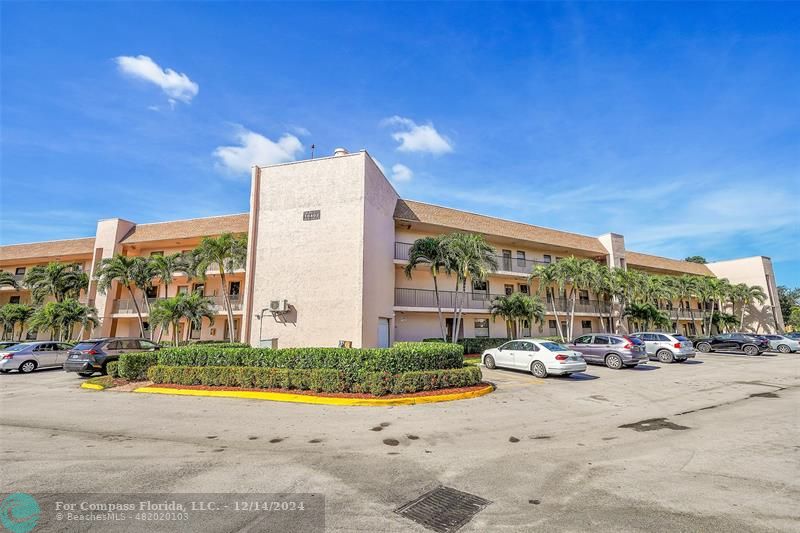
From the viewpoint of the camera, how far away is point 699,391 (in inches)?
460

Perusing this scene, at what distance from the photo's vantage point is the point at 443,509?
4012 mm

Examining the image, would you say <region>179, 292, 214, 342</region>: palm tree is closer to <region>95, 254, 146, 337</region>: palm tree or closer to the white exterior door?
<region>95, 254, 146, 337</region>: palm tree

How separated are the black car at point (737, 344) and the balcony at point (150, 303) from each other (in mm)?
33357

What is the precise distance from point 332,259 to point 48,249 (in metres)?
27.8

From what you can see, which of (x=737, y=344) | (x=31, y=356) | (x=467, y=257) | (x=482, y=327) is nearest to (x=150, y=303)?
(x=31, y=356)

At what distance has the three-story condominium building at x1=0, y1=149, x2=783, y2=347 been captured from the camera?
17.3 meters

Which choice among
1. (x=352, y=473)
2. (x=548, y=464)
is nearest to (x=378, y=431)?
(x=352, y=473)

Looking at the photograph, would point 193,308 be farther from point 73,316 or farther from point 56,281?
point 56,281

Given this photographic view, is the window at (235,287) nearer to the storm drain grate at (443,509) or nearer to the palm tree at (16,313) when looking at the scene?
the palm tree at (16,313)

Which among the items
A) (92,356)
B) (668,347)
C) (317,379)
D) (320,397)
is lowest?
(320,397)

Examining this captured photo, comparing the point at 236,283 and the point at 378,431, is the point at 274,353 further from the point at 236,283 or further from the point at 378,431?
the point at 236,283

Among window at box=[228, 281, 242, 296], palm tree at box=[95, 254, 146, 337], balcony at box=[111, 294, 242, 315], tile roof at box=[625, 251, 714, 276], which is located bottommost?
balcony at box=[111, 294, 242, 315]

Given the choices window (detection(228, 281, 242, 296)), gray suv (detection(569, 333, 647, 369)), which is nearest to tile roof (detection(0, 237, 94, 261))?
window (detection(228, 281, 242, 296))

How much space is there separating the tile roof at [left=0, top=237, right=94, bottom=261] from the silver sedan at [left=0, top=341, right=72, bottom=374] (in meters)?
12.1
